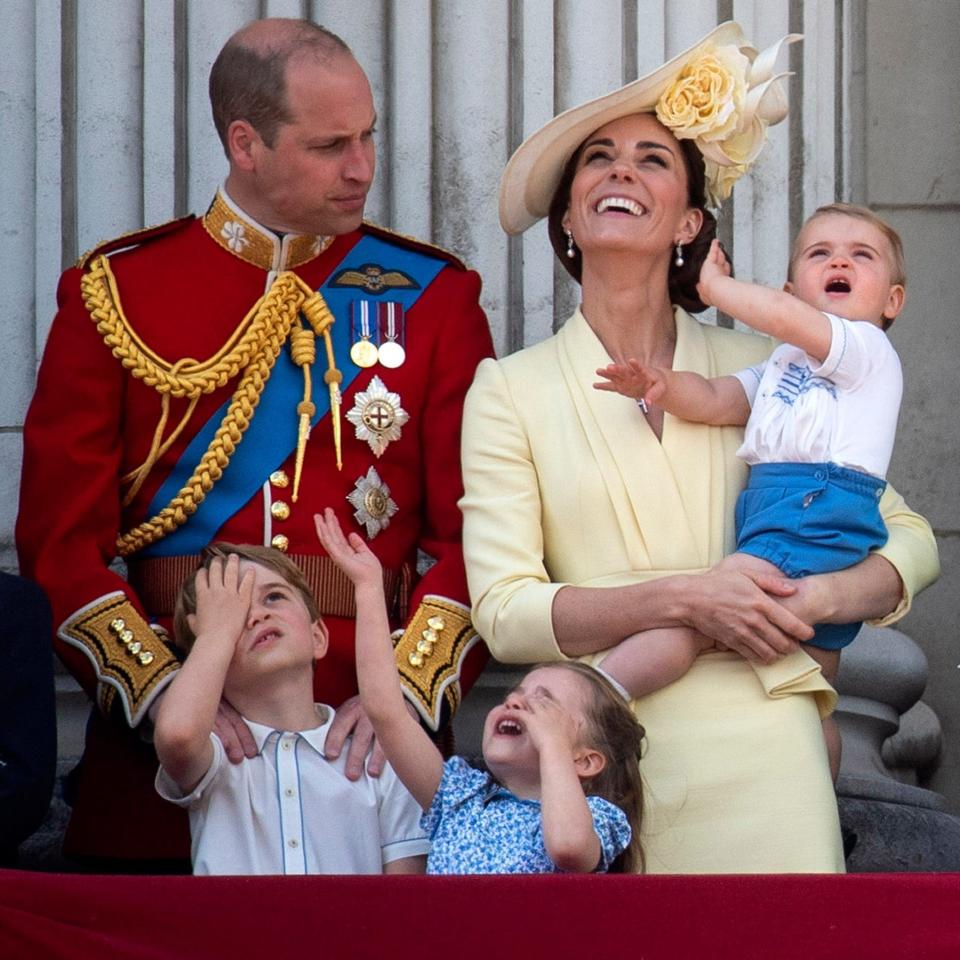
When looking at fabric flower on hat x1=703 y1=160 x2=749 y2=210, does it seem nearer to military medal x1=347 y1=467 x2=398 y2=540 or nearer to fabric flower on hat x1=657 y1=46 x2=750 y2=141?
fabric flower on hat x1=657 y1=46 x2=750 y2=141

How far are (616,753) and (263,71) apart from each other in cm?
147

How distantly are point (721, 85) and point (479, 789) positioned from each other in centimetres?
135

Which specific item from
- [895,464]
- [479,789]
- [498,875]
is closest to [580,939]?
[498,875]

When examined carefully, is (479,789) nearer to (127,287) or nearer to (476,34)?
(127,287)

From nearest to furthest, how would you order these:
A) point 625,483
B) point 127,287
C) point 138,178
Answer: point 625,483 < point 127,287 < point 138,178

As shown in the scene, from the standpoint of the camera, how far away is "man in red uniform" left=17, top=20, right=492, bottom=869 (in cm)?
432

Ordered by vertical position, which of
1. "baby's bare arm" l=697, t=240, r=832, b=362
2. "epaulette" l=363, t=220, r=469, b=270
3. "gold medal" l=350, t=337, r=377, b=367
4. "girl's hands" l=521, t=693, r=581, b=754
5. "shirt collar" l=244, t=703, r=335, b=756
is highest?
"epaulette" l=363, t=220, r=469, b=270

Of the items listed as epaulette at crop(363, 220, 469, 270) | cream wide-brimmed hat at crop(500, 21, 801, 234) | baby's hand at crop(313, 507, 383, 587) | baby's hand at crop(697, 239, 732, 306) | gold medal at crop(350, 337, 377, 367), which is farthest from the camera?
epaulette at crop(363, 220, 469, 270)

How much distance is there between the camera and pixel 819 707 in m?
4.19

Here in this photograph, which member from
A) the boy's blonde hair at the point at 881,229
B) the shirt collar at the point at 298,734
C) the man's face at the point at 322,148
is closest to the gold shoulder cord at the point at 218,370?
the man's face at the point at 322,148

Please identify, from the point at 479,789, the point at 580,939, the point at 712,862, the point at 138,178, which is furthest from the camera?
the point at 138,178

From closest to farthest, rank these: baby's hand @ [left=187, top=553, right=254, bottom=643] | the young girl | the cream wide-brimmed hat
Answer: the young girl → baby's hand @ [left=187, top=553, right=254, bottom=643] → the cream wide-brimmed hat

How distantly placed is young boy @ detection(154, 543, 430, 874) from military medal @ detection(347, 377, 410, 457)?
1.50 ft

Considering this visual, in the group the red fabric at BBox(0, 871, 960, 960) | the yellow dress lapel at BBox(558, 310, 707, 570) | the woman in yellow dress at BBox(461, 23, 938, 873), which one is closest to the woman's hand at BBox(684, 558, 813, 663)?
the woman in yellow dress at BBox(461, 23, 938, 873)
